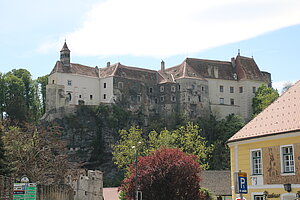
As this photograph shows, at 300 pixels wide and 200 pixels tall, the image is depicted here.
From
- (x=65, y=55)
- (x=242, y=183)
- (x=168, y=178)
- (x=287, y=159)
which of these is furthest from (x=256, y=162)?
(x=65, y=55)

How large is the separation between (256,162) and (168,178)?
833 cm

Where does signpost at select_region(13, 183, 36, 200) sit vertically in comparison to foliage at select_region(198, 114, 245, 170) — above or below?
below

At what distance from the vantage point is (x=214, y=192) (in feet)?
138

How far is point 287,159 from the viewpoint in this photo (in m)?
22.9

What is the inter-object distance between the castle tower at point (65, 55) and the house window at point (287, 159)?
213 ft

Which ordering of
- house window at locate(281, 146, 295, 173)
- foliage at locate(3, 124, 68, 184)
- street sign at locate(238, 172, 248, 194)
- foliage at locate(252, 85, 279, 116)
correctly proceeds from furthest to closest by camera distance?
foliage at locate(252, 85, 279, 116) → foliage at locate(3, 124, 68, 184) → house window at locate(281, 146, 295, 173) → street sign at locate(238, 172, 248, 194)

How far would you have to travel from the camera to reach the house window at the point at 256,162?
24.2 meters

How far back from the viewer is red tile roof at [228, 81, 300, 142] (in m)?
22.8

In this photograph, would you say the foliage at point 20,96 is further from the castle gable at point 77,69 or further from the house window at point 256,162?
the house window at point 256,162

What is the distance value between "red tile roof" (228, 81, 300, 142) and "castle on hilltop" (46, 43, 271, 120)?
2325 inches

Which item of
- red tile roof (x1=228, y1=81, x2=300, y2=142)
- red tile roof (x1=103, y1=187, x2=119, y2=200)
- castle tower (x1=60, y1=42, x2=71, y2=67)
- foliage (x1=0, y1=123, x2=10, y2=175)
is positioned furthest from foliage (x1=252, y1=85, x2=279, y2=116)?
foliage (x1=0, y1=123, x2=10, y2=175)

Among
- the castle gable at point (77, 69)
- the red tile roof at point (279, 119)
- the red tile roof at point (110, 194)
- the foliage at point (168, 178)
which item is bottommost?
the red tile roof at point (110, 194)

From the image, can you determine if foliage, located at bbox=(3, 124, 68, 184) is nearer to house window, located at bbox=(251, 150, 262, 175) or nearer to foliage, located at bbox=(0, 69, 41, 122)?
house window, located at bbox=(251, 150, 262, 175)

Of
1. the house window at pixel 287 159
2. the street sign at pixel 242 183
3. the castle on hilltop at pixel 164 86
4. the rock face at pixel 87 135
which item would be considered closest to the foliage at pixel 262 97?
the castle on hilltop at pixel 164 86
